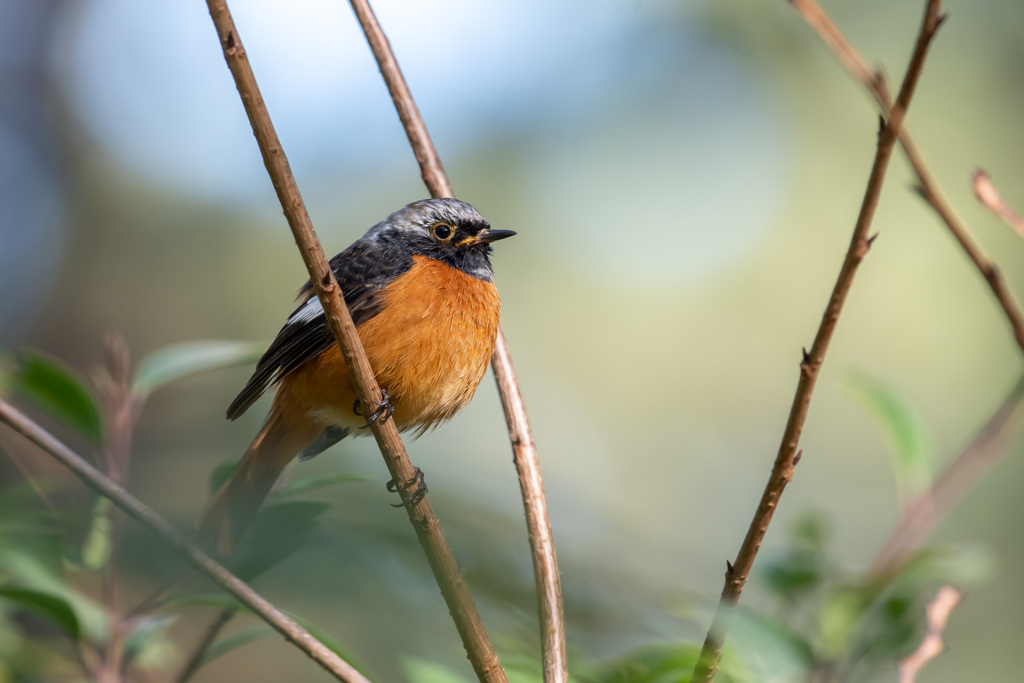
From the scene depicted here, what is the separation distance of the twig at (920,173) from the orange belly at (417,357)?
6.95ft

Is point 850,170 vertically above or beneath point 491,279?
above

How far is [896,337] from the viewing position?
1138 centimetres

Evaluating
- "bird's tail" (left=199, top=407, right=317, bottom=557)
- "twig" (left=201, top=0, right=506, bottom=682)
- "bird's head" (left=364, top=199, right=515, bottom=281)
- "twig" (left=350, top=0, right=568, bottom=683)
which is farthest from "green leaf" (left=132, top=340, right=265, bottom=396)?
"bird's head" (left=364, top=199, right=515, bottom=281)

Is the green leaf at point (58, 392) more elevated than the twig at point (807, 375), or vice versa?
the green leaf at point (58, 392)

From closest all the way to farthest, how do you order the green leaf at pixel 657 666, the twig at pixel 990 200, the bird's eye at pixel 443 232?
1. the twig at pixel 990 200
2. the green leaf at pixel 657 666
3. the bird's eye at pixel 443 232

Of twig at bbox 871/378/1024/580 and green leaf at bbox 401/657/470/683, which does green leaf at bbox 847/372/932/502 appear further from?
green leaf at bbox 401/657/470/683

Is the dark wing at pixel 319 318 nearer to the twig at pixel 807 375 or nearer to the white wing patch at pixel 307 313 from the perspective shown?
the white wing patch at pixel 307 313

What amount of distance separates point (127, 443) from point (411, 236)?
192cm

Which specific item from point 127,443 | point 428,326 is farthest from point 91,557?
point 428,326

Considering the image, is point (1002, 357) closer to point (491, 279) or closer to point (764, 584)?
point (491, 279)

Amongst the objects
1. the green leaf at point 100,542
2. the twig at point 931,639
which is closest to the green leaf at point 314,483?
the green leaf at point 100,542

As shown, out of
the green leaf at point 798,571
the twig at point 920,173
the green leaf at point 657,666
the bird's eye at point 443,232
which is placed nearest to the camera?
the twig at point 920,173

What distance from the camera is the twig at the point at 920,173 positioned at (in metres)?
1.33

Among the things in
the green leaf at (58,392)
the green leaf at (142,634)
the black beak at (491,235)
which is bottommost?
the green leaf at (142,634)
